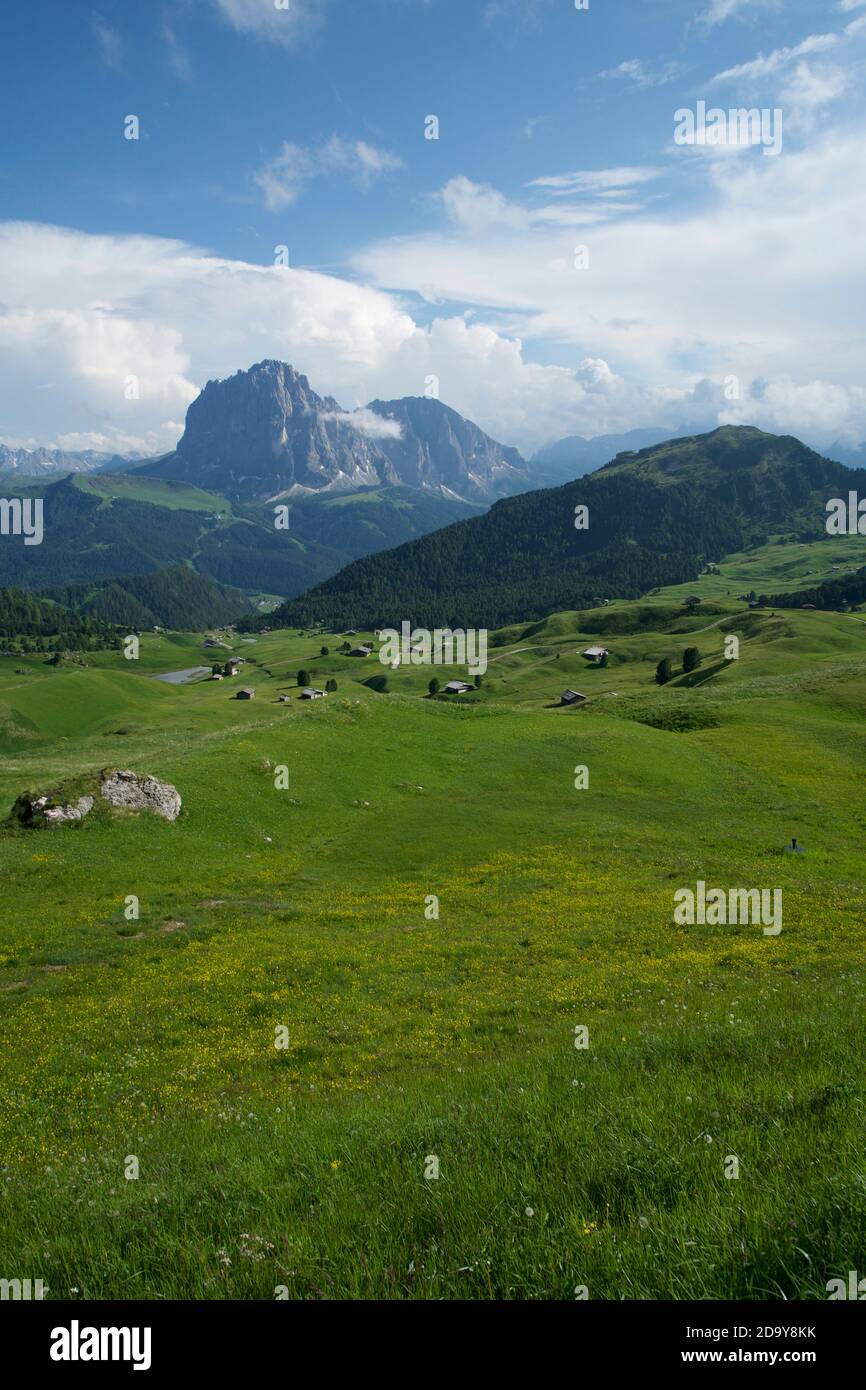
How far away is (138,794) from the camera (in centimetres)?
4094

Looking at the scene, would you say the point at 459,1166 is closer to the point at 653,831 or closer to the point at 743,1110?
the point at 743,1110

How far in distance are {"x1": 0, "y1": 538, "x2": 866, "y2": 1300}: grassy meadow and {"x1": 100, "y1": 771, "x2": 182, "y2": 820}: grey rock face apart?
115 cm

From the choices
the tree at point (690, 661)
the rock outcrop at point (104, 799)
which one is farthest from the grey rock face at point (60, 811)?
the tree at point (690, 661)

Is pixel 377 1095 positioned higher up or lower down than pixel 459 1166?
lower down

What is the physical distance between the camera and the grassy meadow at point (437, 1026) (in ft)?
19.3

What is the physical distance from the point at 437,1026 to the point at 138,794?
91.2ft

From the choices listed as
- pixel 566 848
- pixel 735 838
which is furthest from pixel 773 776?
pixel 566 848

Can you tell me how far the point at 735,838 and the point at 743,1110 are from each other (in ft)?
121

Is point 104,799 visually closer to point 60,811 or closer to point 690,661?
point 60,811

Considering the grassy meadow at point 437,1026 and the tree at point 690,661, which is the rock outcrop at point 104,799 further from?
the tree at point 690,661

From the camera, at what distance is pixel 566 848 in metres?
40.0

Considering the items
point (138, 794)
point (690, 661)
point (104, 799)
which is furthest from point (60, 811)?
point (690, 661)

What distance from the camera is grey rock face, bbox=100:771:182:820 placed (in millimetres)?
40500

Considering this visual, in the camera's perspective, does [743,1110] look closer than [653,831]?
Yes
